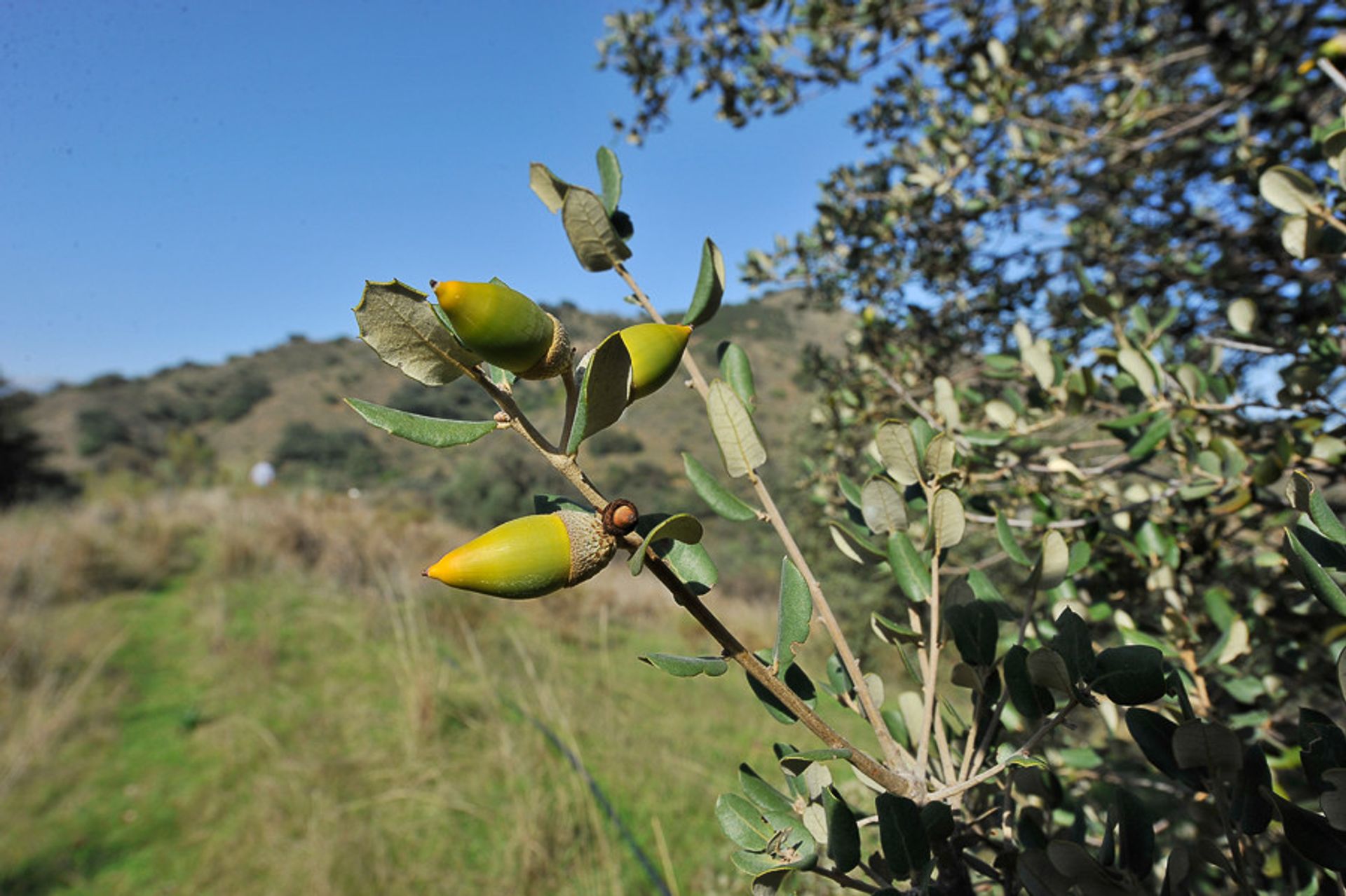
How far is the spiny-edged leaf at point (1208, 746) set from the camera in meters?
0.44

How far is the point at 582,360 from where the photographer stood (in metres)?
0.36

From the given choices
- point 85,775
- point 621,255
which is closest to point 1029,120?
point 621,255

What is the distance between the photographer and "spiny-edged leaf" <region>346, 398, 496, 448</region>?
359mm

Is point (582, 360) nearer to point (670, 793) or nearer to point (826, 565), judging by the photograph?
point (670, 793)

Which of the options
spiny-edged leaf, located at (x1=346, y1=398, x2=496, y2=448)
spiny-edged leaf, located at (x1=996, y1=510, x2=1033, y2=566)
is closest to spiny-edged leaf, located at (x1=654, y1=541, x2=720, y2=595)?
spiny-edged leaf, located at (x1=346, y1=398, x2=496, y2=448)

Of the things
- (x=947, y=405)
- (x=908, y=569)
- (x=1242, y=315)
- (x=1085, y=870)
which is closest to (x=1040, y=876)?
(x=1085, y=870)

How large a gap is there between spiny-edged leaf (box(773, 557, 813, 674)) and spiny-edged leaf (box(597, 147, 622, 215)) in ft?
1.21

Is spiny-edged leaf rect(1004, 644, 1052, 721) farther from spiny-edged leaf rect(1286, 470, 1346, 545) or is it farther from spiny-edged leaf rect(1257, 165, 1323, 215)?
spiny-edged leaf rect(1257, 165, 1323, 215)

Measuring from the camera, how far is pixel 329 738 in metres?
3.71

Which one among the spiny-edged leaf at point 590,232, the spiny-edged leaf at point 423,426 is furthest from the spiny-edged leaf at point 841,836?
the spiny-edged leaf at point 590,232

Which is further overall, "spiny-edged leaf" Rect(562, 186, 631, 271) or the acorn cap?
"spiny-edged leaf" Rect(562, 186, 631, 271)

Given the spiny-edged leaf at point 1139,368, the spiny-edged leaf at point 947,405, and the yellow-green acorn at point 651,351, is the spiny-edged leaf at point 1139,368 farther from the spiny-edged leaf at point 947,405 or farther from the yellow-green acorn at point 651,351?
the yellow-green acorn at point 651,351

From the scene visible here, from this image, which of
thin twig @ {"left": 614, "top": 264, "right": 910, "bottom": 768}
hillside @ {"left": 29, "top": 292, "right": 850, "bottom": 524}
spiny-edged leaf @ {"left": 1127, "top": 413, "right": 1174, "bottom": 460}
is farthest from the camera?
hillside @ {"left": 29, "top": 292, "right": 850, "bottom": 524}

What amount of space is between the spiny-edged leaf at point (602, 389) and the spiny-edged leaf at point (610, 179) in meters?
0.33
